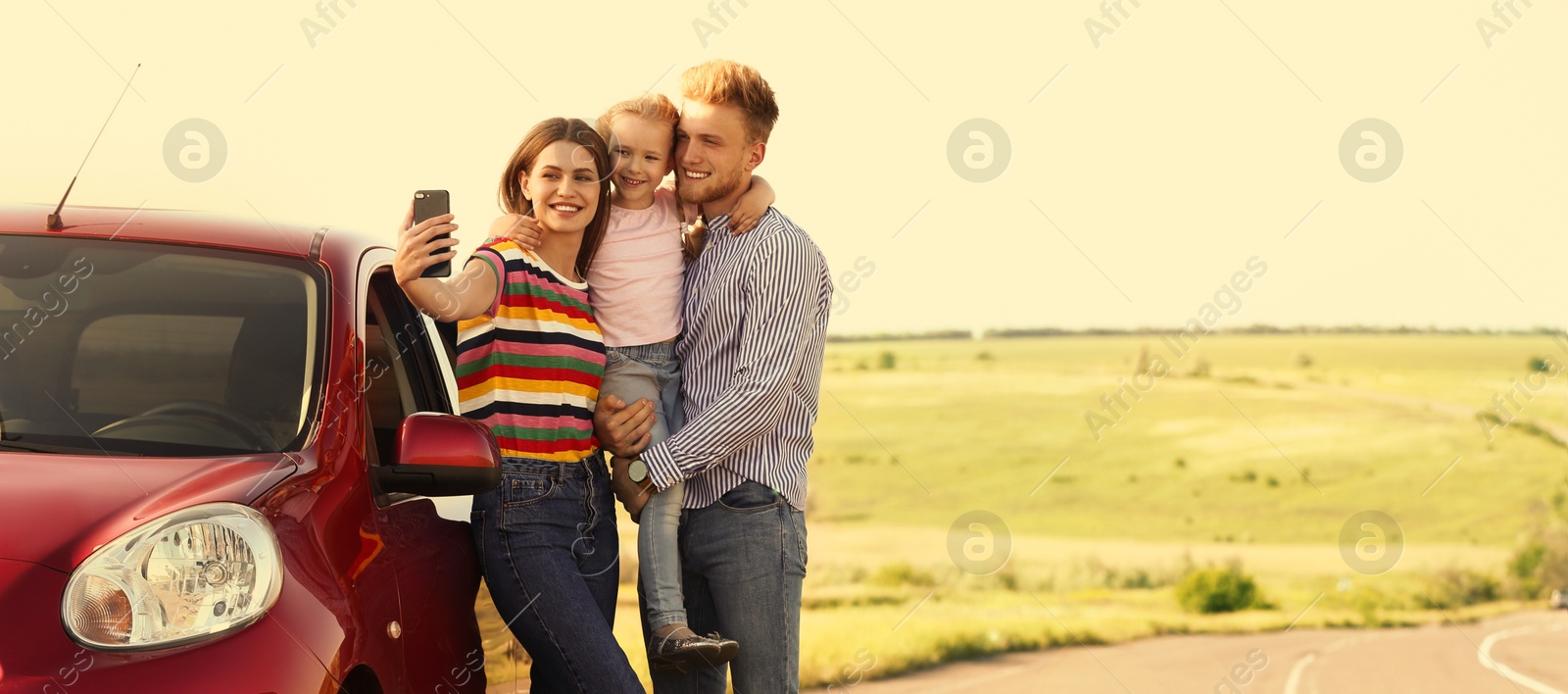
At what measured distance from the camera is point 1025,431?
10062 centimetres

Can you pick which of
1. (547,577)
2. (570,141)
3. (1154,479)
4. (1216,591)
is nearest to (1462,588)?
(1216,591)

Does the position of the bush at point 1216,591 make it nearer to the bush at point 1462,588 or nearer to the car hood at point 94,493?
the bush at point 1462,588

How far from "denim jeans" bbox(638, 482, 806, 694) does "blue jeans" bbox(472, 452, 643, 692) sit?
0.33 metres

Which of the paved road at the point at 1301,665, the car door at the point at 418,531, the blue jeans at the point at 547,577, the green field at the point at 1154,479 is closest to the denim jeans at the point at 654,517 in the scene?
the blue jeans at the point at 547,577

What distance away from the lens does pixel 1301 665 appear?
53.1 metres

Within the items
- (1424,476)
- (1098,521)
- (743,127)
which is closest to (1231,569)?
(1098,521)

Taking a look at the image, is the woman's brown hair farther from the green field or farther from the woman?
the green field

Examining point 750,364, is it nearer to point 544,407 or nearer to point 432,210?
point 544,407

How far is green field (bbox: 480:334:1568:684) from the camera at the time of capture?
6825 cm

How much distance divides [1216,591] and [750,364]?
7341 cm

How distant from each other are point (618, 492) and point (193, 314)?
Answer: 1.05 metres

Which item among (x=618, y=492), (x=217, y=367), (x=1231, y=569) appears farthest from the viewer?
(x=1231, y=569)

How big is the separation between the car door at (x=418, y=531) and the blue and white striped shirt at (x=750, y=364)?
0.51 metres

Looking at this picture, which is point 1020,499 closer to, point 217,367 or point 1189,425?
point 1189,425
